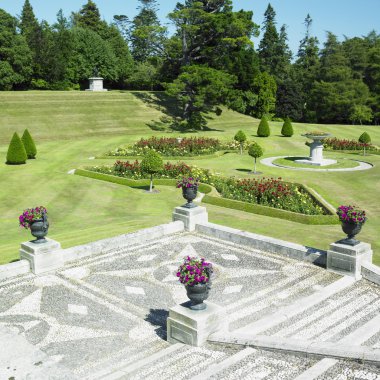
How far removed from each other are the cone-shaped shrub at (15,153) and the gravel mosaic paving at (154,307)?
23.4 metres

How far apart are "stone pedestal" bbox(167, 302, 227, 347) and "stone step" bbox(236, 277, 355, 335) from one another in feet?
2.28

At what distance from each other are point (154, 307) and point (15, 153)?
91.3 ft

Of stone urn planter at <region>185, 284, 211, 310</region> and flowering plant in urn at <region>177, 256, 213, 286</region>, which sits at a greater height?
flowering plant in urn at <region>177, 256, 213, 286</region>

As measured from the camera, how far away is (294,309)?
10.9 m

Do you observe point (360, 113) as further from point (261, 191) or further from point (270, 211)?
point (270, 211)

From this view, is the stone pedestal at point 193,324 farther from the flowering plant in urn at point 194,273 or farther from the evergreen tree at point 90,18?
the evergreen tree at point 90,18

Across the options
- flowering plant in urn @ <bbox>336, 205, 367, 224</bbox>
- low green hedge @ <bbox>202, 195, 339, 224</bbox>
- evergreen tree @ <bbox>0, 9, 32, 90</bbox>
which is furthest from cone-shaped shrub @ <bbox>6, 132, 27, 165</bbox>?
evergreen tree @ <bbox>0, 9, 32, 90</bbox>

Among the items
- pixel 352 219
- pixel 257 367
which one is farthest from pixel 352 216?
pixel 257 367

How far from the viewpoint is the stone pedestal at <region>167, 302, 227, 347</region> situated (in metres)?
9.31

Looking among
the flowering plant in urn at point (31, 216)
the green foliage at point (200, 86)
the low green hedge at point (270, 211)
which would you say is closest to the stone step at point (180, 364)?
the flowering plant in urn at point (31, 216)

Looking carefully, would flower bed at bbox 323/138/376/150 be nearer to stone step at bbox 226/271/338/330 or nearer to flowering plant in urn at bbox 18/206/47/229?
stone step at bbox 226/271/338/330

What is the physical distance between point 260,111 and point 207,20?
19031 millimetres

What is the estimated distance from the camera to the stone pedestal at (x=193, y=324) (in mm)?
9312

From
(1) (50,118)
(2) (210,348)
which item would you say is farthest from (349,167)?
(1) (50,118)
